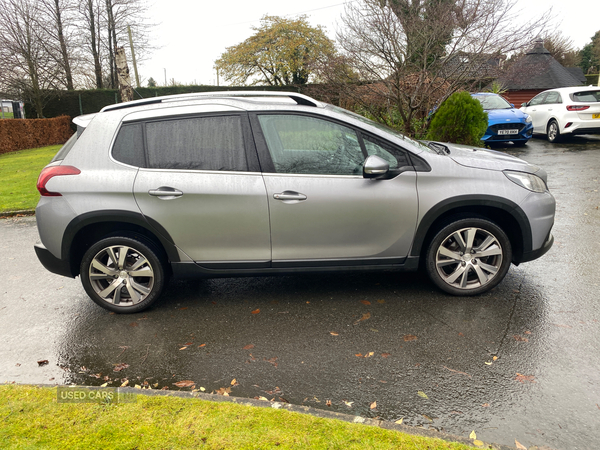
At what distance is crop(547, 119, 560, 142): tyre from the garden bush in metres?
5.16

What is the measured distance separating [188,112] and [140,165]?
65 centimetres

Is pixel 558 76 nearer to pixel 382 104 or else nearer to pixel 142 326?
pixel 382 104

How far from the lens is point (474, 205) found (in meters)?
4.39

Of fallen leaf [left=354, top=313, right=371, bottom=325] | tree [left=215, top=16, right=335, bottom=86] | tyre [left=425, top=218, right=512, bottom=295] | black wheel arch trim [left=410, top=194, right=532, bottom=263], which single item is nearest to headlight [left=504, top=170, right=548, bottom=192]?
black wheel arch trim [left=410, top=194, right=532, bottom=263]

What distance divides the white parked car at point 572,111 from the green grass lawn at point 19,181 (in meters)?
14.9

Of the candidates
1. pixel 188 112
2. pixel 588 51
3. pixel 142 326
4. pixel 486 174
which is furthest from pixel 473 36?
pixel 588 51

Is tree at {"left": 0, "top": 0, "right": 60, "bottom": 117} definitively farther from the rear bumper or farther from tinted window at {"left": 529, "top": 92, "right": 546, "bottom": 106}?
the rear bumper

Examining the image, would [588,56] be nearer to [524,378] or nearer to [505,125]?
[505,125]

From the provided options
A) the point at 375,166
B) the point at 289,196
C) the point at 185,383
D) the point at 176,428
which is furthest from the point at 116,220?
the point at 375,166

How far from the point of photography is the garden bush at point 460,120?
1139 centimetres

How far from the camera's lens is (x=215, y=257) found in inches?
173

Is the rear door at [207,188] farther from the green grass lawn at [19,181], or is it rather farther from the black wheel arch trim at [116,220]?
the green grass lawn at [19,181]

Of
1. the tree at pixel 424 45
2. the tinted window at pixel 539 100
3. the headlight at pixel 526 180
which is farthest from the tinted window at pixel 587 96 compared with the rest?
the headlight at pixel 526 180

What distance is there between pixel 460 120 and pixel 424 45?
196cm
